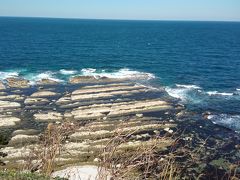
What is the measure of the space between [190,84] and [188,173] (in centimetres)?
3838

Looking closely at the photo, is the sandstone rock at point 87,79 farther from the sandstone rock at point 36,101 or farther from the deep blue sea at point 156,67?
the sandstone rock at point 36,101

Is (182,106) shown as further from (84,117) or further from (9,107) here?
(9,107)

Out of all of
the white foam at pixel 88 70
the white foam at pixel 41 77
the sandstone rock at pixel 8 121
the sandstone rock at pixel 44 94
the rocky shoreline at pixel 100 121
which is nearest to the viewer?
the rocky shoreline at pixel 100 121

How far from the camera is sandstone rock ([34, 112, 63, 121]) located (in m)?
46.2

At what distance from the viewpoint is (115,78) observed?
7094 cm

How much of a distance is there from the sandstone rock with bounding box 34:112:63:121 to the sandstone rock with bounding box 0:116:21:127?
2.71 meters

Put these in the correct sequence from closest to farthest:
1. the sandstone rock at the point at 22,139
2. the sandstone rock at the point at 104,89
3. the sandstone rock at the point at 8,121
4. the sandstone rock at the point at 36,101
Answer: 1. the sandstone rock at the point at 22,139
2. the sandstone rock at the point at 8,121
3. the sandstone rock at the point at 36,101
4. the sandstone rock at the point at 104,89

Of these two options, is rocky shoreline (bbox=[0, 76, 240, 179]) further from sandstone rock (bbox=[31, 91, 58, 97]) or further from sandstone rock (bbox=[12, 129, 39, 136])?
sandstone rock (bbox=[12, 129, 39, 136])

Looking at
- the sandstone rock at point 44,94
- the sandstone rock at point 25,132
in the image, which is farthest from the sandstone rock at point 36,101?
the sandstone rock at point 25,132

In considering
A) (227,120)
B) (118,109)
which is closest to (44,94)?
(118,109)

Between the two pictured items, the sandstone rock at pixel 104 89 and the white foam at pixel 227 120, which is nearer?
the white foam at pixel 227 120

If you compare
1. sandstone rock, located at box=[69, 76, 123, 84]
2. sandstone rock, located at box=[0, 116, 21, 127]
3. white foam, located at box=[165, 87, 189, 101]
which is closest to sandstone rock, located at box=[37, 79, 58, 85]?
sandstone rock, located at box=[69, 76, 123, 84]

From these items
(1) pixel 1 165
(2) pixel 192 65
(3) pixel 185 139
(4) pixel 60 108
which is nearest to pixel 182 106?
(3) pixel 185 139

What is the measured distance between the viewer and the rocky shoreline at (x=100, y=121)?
34.6 meters
